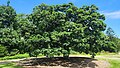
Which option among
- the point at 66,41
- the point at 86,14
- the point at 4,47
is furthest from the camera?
the point at 4,47

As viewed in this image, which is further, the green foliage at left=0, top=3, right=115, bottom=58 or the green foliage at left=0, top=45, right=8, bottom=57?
the green foliage at left=0, top=45, right=8, bottom=57

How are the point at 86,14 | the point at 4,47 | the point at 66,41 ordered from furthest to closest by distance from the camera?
the point at 4,47
the point at 86,14
the point at 66,41

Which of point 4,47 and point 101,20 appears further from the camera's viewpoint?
point 4,47

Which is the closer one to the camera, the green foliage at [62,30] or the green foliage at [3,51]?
the green foliage at [62,30]

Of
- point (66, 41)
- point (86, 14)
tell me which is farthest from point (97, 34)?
point (66, 41)

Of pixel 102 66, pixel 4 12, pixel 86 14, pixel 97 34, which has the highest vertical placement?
pixel 4 12

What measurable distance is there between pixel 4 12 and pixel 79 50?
2337 cm

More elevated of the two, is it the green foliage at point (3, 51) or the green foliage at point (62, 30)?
the green foliage at point (62, 30)

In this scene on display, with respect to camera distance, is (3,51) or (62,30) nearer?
(62,30)

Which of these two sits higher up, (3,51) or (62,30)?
(62,30)

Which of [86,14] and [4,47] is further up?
[86,14]

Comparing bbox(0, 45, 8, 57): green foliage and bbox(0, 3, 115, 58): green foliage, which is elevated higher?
bbox(0, 3, 115, 58): green foliage

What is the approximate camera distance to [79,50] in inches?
1215

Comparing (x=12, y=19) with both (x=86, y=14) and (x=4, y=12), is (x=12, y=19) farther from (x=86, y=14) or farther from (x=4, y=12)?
(x=86, y=14)
